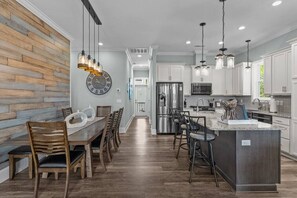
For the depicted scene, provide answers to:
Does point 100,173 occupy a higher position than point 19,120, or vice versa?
point 19,120

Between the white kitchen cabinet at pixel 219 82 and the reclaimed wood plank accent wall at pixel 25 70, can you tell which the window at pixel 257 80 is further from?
the reclaimed wood plank accent wall at pixel 25 70

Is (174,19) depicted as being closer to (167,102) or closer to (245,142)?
(245,142)

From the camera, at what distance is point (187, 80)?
6.66 meters

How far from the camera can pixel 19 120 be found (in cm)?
318

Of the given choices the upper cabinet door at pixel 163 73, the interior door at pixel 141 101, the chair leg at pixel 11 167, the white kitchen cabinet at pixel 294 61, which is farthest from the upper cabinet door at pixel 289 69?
the interior door at pixel 141 101

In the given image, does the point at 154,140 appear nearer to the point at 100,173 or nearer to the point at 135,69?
the point at 100,173

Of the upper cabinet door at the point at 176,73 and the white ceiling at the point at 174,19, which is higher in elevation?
the white ceiling at the point at 174,19

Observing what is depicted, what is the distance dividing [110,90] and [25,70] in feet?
10.6

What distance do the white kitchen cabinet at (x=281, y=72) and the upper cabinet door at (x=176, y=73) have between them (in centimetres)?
272

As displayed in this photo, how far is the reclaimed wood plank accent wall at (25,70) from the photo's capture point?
289 cm

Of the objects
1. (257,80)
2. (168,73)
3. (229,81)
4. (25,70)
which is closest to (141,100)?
(168,73)

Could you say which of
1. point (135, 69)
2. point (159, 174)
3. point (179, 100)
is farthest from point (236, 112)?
point (135, 69)

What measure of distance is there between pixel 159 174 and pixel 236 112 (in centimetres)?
166

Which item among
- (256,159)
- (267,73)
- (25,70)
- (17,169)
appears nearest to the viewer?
(256,159)
